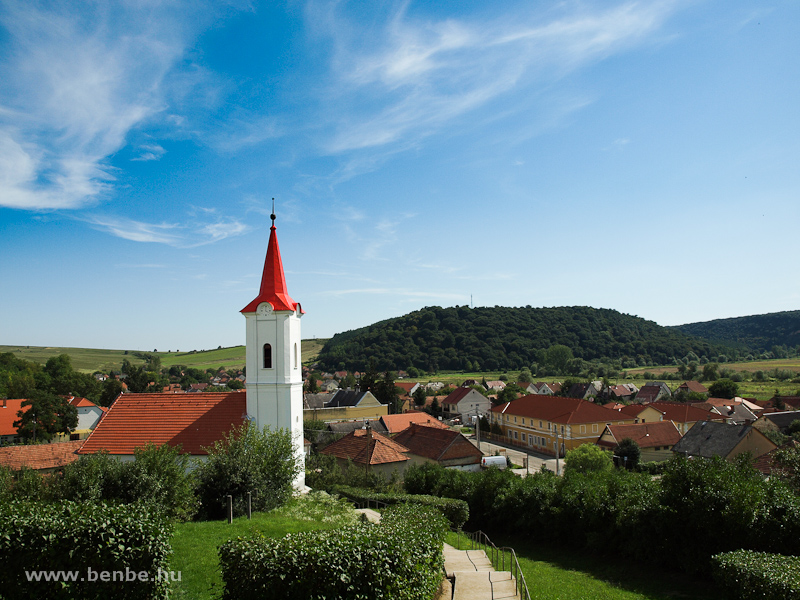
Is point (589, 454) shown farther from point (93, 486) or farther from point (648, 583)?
point (93, 486)

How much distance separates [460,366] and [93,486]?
153 meters

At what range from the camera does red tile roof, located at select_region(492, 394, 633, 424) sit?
57812 mm

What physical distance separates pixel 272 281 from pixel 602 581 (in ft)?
64.9

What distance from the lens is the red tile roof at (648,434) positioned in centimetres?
5091

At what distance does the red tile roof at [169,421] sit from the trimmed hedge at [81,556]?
1553 centimetres

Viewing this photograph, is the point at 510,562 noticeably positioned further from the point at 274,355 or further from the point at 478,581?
the point at 274,355

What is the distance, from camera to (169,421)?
2567cm

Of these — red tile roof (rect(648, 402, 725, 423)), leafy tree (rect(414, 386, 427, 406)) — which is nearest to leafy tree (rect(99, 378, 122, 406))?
leafy tree (rect(414, 386, 427, 406))

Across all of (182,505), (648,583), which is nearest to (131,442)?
(182,505)

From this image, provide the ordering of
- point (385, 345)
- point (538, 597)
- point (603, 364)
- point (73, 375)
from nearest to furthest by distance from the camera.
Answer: point (538, 597), point (73, 375), point (603, 364), point (385, 345)

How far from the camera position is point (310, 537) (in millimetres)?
9469

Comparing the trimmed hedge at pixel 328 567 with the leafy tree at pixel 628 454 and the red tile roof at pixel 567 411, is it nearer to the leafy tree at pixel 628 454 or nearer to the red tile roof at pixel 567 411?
the leafy tree at pixel 628 454

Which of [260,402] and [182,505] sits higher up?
[260,402]

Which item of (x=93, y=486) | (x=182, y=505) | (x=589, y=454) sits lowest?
(x=589, y=454)
